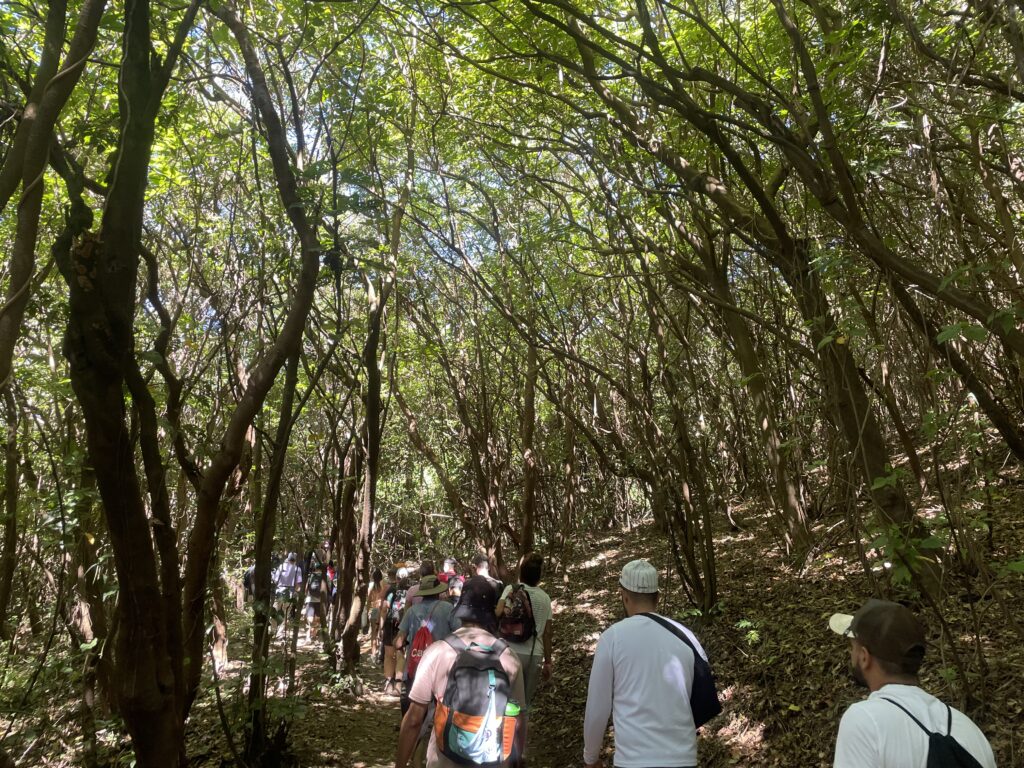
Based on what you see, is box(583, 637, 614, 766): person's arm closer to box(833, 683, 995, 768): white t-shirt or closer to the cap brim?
the cap brim

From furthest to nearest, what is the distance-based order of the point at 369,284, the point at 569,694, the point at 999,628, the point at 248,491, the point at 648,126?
1. the point at 248,491
2. the point at 369,284
3. the point at 569,694
4. the point at 648,126
5. the point at 999,628

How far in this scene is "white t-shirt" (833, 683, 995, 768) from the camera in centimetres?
191

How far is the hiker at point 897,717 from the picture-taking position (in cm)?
190

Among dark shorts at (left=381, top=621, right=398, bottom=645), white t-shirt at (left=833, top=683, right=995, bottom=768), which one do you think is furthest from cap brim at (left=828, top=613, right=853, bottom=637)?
dark shorts at (left=381, top=621, right=398, bottom=645)

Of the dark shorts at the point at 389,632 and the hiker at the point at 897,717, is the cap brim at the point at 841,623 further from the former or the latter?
the dark shorts at the point at 389,632

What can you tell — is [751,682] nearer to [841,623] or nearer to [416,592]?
[416,592]

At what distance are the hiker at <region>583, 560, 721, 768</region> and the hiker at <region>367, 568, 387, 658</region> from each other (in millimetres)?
8908

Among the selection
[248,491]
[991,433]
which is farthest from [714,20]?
[248,491]

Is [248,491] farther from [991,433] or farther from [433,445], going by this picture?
[991,433]

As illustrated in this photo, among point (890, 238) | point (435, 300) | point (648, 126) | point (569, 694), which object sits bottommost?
point (569, 694)

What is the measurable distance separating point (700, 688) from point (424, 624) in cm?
314

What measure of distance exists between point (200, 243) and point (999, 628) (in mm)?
9173

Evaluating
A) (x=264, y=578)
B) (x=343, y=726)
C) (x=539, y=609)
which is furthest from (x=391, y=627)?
(x=539, y=609)

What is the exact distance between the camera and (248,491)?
1132cm
